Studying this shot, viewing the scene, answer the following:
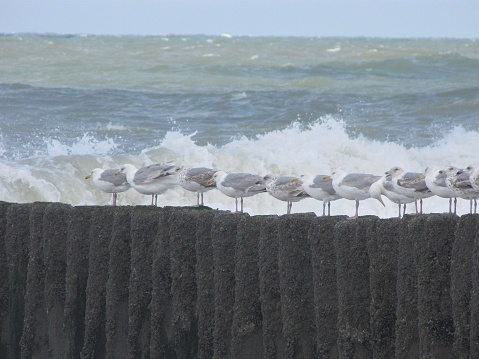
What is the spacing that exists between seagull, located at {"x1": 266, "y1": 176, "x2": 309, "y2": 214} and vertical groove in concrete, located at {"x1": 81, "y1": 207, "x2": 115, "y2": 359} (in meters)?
1.39

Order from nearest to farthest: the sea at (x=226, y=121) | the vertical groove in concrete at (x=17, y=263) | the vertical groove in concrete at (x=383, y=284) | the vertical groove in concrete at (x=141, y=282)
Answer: the vertical groove in concrete at (x=383, y=284), the vertical groove in concrete at (x=141, y=282), the vertical groove in concrete at (x=17, y=263), the sea at (x=226, y=121)

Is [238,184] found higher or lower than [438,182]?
lower

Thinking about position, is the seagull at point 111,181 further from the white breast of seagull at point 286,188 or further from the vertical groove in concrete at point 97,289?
the white breast of seagull at point 286,188

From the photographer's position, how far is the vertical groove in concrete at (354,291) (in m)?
6.68

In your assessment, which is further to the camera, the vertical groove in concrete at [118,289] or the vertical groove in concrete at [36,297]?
the vertical groove in concrete at [36,297]

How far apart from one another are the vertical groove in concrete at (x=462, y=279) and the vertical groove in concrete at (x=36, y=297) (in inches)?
138

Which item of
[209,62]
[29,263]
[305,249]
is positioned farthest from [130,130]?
[209,62]

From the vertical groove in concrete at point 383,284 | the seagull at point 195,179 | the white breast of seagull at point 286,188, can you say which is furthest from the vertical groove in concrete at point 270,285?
the seagull at point 195,179

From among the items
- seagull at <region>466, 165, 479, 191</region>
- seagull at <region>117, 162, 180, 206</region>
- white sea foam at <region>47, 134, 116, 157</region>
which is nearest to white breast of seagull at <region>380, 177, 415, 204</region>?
seagull at <region>466, 165, 479, 191</region>

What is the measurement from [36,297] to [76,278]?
0.41 m

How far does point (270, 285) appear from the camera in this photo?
710 centimetres

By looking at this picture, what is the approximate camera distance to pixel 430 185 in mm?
7855

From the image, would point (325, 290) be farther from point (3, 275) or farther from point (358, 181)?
point (3, 275)

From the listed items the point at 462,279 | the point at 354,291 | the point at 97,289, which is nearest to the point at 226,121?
the point at 97,289
